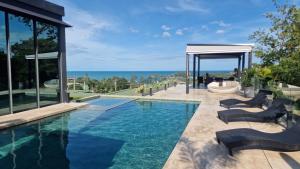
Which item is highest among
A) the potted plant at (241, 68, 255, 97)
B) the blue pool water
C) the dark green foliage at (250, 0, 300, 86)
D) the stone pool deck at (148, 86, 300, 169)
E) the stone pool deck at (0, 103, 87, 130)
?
the dark green foliage at (250, 0, 300, 86)

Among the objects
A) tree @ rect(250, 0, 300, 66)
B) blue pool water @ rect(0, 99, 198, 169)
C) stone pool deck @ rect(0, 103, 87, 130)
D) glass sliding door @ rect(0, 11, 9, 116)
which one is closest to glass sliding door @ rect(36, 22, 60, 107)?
stone pool deck @ rect(0, 103, 87, 130)

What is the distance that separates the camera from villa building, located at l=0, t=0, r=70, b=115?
7902 millimetres

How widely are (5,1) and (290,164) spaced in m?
9.17

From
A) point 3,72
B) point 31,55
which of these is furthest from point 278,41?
point 3,72

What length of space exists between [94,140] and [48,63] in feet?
17.8

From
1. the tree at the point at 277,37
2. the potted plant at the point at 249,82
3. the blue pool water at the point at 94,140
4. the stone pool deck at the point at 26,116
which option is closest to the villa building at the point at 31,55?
the stone pool deck at the point at 26,116

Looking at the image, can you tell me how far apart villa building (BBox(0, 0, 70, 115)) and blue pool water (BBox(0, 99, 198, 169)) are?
1621 mm

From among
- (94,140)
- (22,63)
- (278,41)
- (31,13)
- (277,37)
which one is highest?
(31,13)

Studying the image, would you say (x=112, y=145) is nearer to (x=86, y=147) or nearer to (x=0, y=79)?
(x=86, y=147)

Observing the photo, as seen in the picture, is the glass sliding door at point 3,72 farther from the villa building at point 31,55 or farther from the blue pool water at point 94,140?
the blue pool water at point 94,140

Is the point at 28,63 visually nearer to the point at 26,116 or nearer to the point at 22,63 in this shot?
the point at 22,63

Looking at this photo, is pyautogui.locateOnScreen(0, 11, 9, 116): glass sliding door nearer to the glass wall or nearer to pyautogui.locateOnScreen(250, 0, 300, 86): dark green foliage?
the glass wall

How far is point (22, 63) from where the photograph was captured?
8641mm

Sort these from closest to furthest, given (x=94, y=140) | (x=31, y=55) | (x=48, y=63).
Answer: (x=94, y=140)
(x=31, y=55)
(x=48, y=63)
